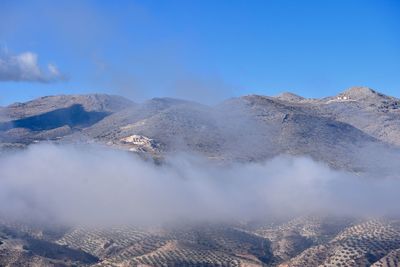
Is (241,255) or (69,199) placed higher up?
(69,199)

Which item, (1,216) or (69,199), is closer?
(1,216)

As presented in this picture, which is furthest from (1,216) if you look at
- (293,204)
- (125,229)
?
(293,204)

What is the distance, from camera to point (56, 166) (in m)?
197

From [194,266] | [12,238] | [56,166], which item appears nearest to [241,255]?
[194,266]

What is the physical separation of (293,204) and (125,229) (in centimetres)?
5062

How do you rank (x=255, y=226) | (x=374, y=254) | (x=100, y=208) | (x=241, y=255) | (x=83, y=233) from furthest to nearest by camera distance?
(x=100, y=208) < (x=255, y=226) < (x=83, y=233) < (x=241, y=255) < (x=374, y=254)

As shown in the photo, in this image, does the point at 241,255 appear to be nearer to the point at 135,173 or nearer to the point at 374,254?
the point at 374,254

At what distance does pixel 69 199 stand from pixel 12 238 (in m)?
42.0

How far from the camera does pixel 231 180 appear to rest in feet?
645

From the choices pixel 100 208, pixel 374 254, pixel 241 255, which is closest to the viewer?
pixel 374 254

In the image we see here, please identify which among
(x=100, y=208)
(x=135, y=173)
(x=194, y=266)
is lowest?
(x=194, y=266)

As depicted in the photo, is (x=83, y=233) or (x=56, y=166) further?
(x=56, y=166)

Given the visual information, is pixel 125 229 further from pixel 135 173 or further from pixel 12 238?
pixel 135 173

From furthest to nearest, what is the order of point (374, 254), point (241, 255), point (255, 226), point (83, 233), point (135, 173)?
point (135, 173), point (255, 226), point (83, 233), point (241, 255), point (374, 254)
